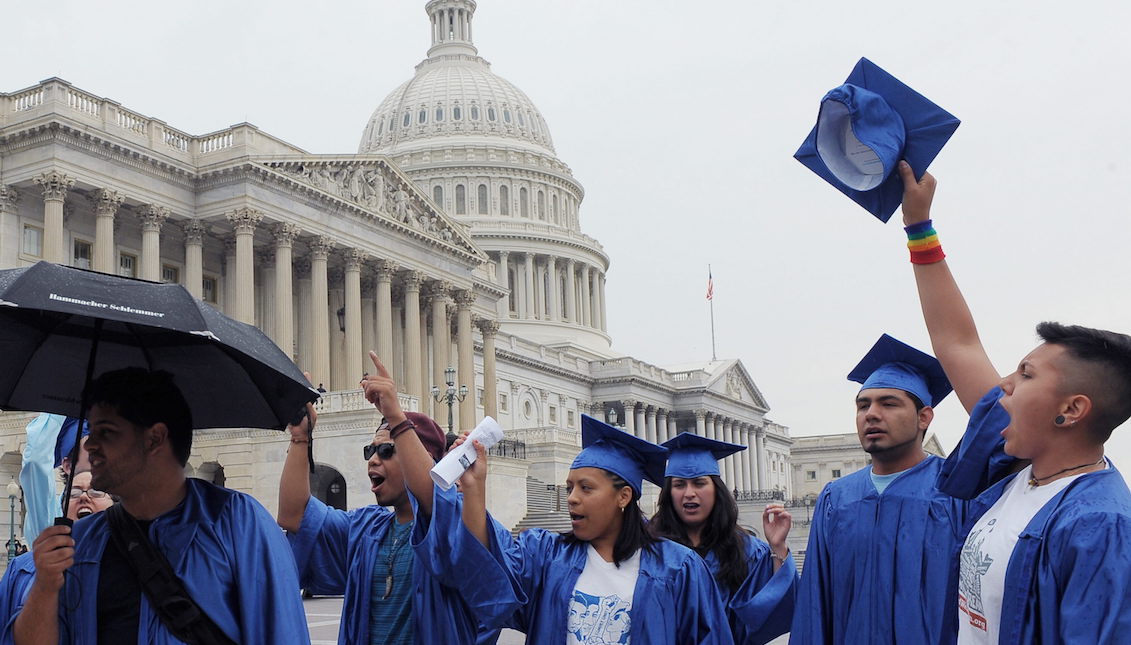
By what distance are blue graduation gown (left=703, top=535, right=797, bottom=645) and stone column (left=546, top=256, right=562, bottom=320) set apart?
9713 centimetres

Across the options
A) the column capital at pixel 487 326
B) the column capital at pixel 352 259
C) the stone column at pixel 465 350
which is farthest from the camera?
the column capital at pixel 487 326

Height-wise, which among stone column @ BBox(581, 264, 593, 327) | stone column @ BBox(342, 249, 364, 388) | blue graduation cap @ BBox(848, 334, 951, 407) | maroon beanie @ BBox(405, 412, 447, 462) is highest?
A: stone column @ BBox(581, 264, 593, 327)

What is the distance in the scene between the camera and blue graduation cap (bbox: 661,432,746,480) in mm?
7762

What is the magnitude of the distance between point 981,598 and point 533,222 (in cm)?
10005

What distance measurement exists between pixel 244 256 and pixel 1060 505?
138ft

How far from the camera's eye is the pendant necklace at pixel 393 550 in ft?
20.1

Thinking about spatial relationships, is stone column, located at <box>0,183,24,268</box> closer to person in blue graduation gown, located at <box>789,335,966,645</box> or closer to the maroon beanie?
the maroon beanie

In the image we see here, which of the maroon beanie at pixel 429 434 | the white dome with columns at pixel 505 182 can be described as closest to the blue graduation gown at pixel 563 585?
the maroon beanie at pixel 429 434

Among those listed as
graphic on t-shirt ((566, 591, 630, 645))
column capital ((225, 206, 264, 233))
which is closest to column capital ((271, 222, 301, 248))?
column capital ((225, 206, 264, 233))

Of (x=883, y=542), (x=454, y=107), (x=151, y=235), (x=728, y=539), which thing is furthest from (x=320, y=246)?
(x=454, y=107)

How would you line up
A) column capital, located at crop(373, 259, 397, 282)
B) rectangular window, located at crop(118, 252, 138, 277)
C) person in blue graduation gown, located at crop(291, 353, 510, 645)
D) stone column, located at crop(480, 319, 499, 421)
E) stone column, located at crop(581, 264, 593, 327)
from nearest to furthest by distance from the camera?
person in blue graduation gown, located at crop(291, 353, 510, 645) → rectangular window, located at crop(118, 252, 138, 277) → column capital, located at crop(373, 259, 397, 282) → stone column, located at crop(480, 319, 499, 421) → stone column, located at crop(581, 264, 593, 327)

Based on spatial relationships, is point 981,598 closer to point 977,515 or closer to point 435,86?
point 977,515

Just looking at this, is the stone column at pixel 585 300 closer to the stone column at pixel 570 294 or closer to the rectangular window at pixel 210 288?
the stone column at pixel 570 294

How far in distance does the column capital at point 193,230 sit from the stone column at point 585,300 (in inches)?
2538
